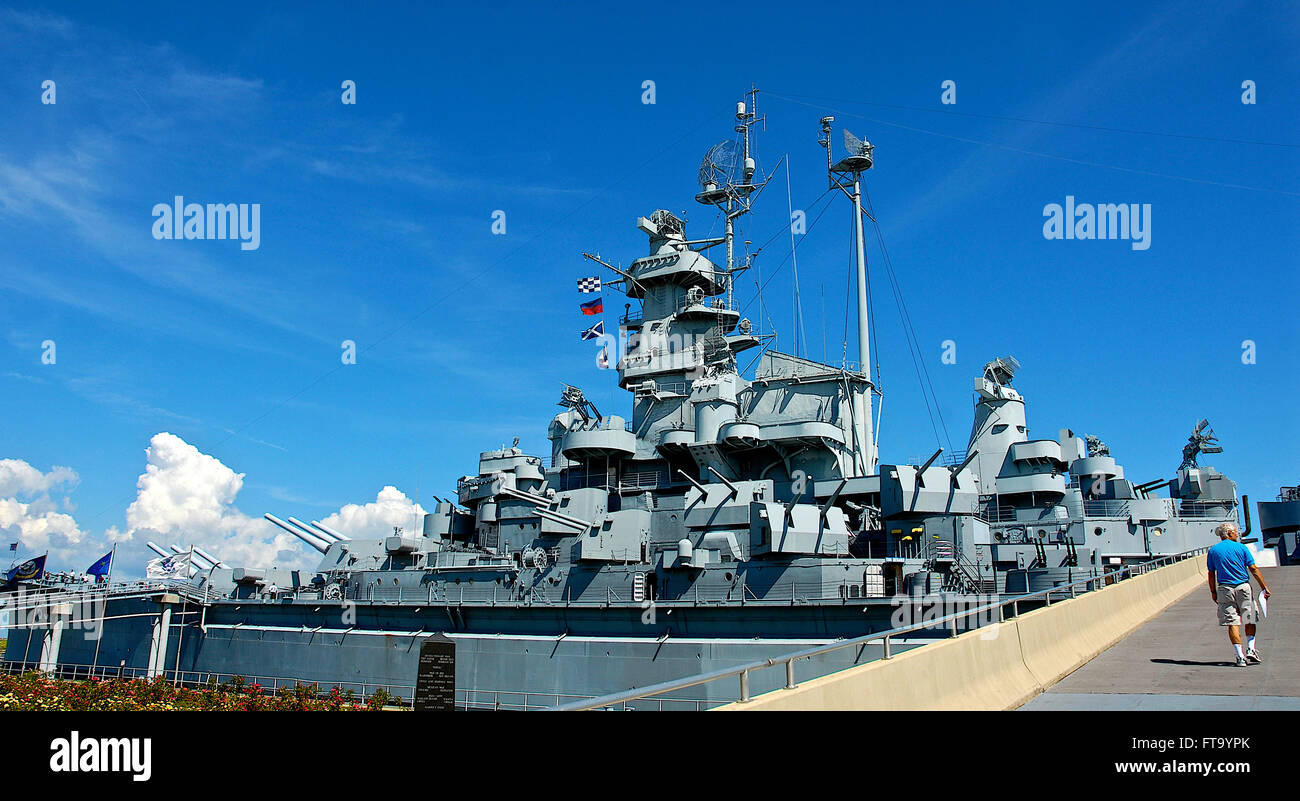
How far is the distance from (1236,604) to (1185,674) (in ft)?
4.12

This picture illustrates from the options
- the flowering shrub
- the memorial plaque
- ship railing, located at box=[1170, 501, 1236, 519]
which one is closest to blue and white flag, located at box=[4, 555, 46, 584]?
the flowering shrub

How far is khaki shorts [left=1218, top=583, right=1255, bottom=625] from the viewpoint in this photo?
27.0 ft

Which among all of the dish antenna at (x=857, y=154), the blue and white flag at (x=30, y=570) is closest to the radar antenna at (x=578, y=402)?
the dish antenna at (x=857, y=154)

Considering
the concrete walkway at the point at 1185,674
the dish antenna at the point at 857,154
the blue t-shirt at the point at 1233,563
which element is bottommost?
the concrete walkway at the point at 1185,674

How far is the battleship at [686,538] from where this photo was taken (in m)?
22.2

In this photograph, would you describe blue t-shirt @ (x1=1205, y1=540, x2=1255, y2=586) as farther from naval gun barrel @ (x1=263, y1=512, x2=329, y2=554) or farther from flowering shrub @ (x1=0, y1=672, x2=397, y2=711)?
naval gun barrel @ (x1=263, y1=512, x2=329, y2=554)

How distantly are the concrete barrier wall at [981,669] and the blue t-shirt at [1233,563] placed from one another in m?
1.54

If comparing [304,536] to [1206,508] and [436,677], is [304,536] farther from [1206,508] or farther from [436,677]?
[1206,508]

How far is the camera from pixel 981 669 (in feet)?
22.6

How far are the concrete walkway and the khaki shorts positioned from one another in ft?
1.41

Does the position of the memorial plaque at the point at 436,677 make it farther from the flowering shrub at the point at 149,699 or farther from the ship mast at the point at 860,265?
the ship mast at the point at 860,265

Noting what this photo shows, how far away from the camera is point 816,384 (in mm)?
30578

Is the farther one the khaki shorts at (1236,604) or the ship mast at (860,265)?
the ship mast at (860,265)
